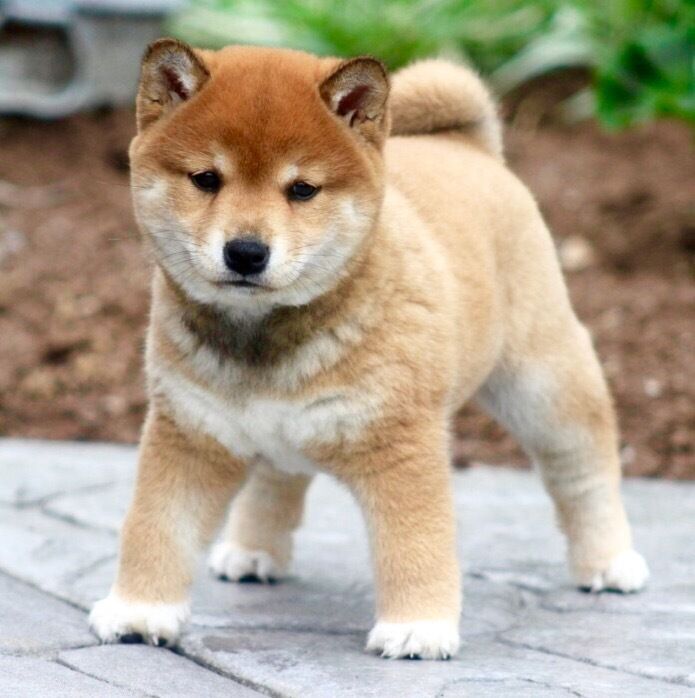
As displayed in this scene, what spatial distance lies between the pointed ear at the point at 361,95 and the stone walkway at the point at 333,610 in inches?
47.5

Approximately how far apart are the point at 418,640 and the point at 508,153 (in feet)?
16.5

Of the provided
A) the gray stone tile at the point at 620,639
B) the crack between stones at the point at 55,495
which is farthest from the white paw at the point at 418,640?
the crack between stones at the point at 55,495

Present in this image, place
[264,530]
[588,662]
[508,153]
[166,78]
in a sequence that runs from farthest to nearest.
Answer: [508,153], [264,530], [588,662], [166,78]

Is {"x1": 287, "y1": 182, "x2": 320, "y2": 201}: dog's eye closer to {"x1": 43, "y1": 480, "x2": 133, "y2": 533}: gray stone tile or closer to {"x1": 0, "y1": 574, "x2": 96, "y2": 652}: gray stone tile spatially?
{"x1": 0, "y1": 574, "x2": 96, "y2": 652}: gray stone tile

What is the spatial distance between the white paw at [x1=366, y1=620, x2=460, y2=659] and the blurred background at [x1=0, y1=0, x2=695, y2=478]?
6.83ft

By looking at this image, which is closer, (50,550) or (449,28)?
(50,550)

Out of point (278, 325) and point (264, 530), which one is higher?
point (278, 325)

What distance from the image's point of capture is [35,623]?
345 centimetres

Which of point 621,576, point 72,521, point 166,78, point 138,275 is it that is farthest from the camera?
point 138,275

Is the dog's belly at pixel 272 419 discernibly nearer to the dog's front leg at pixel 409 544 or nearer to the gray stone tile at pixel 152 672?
the dog's front leg at pixel 409 544

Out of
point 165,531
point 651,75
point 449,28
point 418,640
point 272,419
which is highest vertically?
point 449,28

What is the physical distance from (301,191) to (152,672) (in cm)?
109

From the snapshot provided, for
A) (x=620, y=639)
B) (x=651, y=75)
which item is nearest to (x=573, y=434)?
(x=620, y=639)

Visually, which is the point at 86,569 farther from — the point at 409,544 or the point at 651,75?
the point at 651,75
